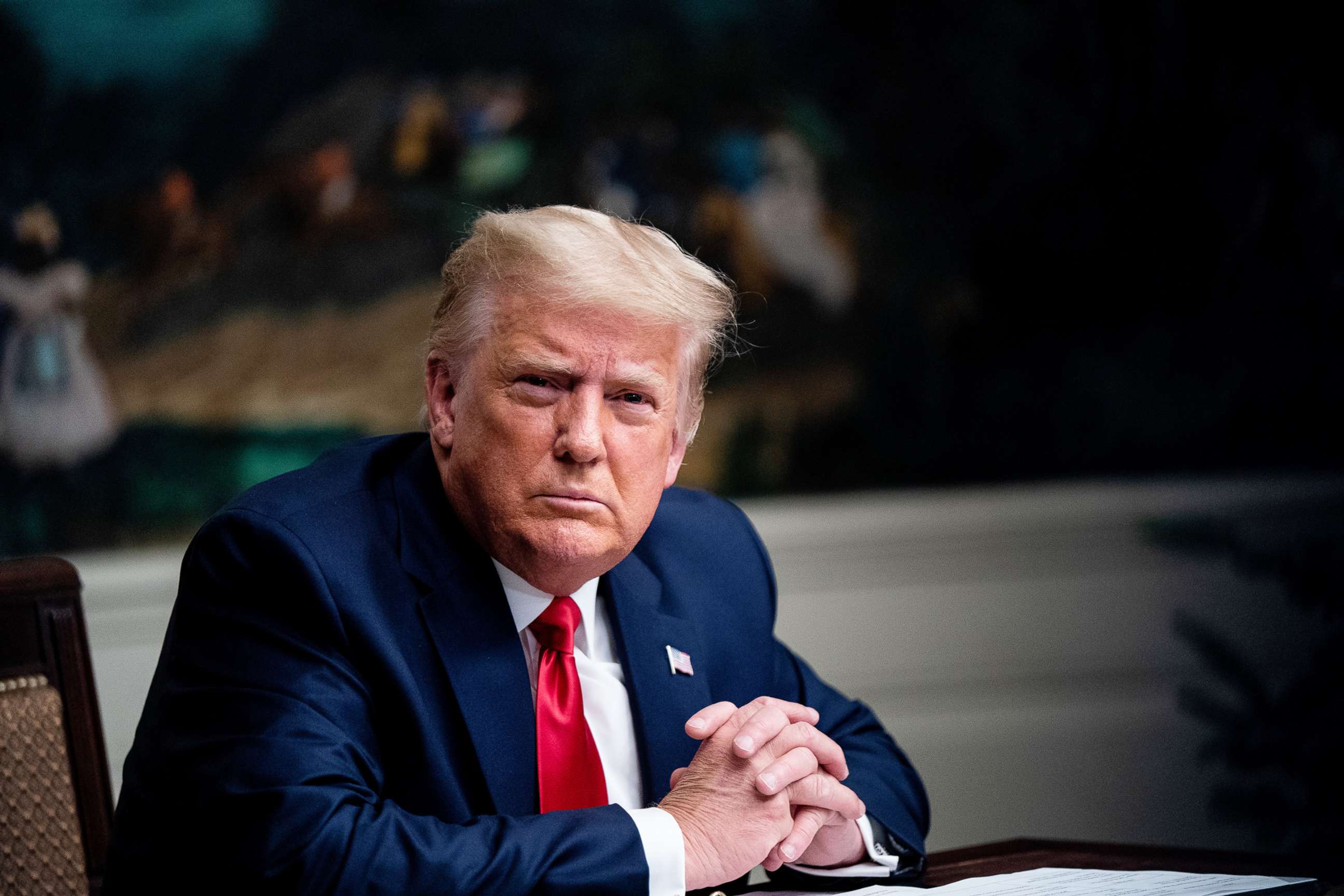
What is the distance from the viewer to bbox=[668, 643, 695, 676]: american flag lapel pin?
2070 mm

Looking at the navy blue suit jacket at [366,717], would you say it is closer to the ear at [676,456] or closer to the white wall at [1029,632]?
the ear at [676,456]

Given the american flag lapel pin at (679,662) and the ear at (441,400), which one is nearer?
the ear at (441,400)

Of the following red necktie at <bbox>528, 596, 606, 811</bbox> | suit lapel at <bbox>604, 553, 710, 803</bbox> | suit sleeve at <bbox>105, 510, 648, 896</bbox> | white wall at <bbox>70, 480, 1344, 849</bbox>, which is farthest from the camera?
white wall at <bbox>70, 480, 1344, 849</bbox>

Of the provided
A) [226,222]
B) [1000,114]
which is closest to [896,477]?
[1000,114]

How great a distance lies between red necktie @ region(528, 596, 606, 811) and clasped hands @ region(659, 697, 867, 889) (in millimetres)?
165

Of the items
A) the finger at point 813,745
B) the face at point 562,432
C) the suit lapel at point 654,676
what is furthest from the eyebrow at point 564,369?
the finger at point 813,745

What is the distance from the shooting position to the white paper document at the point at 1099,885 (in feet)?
5.22

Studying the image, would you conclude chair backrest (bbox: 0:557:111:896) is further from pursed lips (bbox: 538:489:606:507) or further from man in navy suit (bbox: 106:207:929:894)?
pursed lips (bbox: 538:489:606:507)

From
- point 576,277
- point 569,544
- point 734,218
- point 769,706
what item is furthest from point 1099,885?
point 734,218

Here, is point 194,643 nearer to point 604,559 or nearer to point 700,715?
point 604,559

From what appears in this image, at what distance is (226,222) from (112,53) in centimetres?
59

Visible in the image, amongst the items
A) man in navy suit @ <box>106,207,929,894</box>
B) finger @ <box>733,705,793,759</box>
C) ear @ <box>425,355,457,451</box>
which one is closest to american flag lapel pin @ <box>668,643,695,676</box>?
man in navy suit @ <box>106,207,929,894</box>

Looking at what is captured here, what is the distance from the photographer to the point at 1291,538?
478cm

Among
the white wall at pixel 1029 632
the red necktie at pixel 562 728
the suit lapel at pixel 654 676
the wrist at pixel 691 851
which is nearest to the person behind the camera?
the wrist at pixel 691 851
